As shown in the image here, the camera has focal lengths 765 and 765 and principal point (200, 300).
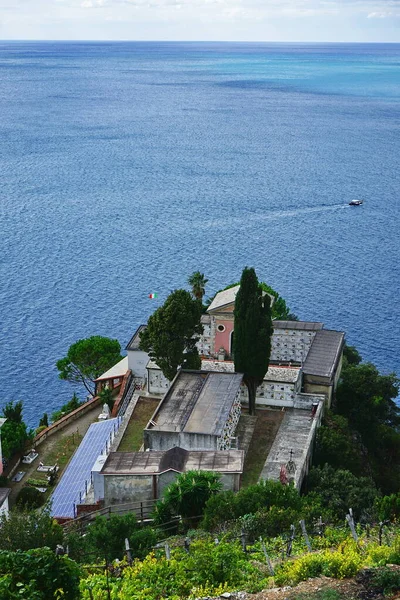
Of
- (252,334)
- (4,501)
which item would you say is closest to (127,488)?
(4,501)

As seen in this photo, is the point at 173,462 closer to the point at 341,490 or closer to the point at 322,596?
the point at 341,490

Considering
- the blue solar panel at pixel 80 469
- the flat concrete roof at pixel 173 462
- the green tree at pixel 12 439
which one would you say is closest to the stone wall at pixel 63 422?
the green tree at pixel 12 439

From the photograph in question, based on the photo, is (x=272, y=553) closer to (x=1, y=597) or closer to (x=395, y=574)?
(x=395, y=574)

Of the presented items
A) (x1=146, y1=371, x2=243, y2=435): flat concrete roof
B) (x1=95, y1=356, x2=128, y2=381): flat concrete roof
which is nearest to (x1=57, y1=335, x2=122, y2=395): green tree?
(x1=95, y1=356, x2=128, y2=381): flat concrete roof

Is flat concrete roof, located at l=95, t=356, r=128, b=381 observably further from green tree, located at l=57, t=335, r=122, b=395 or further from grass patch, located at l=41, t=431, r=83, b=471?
grass patch, located at l=41, t=431, r=83, b=471

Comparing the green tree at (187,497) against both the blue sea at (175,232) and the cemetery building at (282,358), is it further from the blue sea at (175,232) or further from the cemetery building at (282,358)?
the blue sea at (175,232)

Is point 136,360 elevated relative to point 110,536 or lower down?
elevated

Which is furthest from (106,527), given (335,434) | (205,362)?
(205,362)
